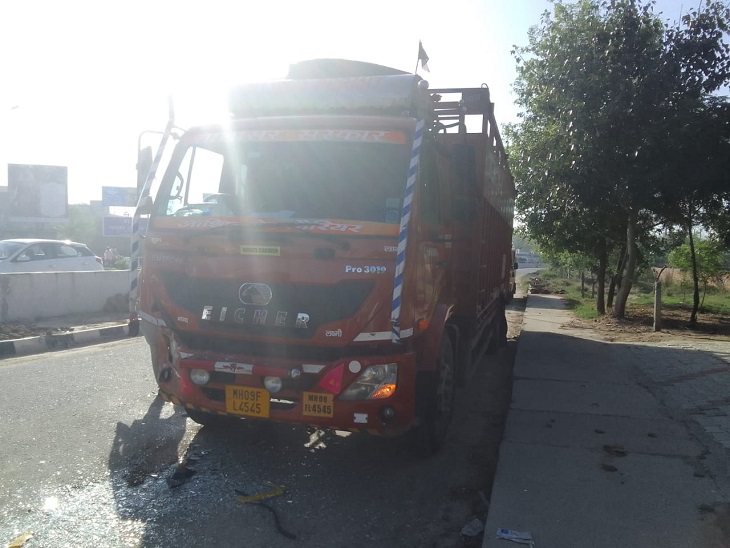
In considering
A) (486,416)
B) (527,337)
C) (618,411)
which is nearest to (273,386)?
(486,416)

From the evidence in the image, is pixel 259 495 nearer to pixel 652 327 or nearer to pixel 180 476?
pixel 180 476

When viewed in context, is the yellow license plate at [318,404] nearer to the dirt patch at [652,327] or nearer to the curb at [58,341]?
the curb at [58,341]

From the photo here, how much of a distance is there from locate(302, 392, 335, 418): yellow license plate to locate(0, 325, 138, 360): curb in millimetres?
6633

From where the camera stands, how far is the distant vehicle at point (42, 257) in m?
15.2

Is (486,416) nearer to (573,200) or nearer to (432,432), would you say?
(432,432)

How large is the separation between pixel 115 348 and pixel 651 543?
8.08 m

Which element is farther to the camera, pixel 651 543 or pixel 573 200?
pixel 573 200

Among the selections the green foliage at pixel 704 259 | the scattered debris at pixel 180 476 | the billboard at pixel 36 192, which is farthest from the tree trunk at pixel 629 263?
the billboard at pixel 36 192

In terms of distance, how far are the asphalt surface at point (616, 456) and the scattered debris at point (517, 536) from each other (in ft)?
0.04

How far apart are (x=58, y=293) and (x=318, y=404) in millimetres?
9787

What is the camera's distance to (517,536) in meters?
3.63

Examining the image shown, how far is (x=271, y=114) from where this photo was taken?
5016 mm

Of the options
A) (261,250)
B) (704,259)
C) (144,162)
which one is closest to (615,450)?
(261,250)

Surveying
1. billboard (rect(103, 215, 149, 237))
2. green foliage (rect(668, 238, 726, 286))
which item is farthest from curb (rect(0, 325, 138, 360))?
billboard (rect(103, 215, 149, 237))
